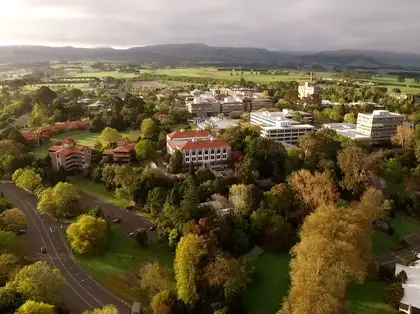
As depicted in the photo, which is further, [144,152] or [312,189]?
[144,152]

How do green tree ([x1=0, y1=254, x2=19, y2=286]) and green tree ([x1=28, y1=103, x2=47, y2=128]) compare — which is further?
green tree ([x1=28, y1=103, x2=47, y2=128])

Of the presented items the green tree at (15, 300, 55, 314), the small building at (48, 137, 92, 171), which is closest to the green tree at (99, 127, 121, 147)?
the small building at (48, 137, 92, 171)

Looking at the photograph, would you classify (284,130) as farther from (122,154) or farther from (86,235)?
(86,235)

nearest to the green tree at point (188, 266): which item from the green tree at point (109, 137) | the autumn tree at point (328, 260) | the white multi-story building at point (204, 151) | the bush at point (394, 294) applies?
the autumn tree at point (328, 260)

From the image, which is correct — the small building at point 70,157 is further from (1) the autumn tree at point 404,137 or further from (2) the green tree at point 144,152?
(1) the autumn tree at point 404,137

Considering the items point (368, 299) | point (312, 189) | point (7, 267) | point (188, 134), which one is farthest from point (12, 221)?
point (368, 299)

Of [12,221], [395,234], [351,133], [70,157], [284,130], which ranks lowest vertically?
[395,234]

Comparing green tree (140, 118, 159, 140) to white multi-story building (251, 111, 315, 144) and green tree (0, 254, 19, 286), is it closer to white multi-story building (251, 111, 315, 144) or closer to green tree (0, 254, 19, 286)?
white multi-story building (251, 111, 315, 144)
